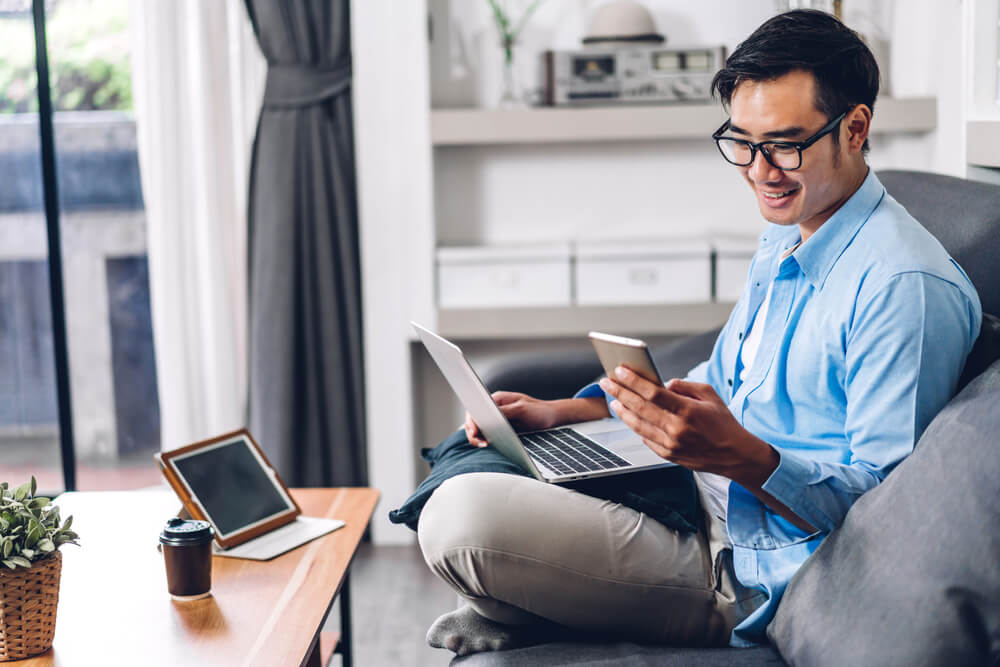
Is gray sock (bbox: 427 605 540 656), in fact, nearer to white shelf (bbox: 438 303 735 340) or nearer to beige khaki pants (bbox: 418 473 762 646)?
beige khaki pants (bbox: 418 473 762 646)

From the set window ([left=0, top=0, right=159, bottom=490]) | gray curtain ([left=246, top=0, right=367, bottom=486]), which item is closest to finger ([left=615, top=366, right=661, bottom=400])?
gray curtain ([left=246, top=0, right=367, bottom=486])

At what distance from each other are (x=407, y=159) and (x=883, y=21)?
1.35 meters

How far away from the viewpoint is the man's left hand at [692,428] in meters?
1.16

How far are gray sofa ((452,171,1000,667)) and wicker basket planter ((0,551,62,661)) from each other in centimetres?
52

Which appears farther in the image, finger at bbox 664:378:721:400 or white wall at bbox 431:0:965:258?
white wall at bbox 431:0:965:258

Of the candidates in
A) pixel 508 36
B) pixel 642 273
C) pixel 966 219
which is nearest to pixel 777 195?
pixel 966 219

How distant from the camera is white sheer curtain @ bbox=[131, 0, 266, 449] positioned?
9.39 ft

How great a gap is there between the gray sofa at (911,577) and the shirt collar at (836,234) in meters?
0.21

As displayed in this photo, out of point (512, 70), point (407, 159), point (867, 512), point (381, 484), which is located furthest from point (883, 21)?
point (867, 512)

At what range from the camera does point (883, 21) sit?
283 centimetres

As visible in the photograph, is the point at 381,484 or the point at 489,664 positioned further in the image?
the point at 381,484

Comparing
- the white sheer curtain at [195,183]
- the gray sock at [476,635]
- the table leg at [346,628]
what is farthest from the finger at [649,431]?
the white sheer curtain at [195,183]

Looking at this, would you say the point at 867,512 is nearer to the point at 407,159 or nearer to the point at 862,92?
the point at 862,92

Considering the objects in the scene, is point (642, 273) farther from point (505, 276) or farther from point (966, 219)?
point (966, 219)
